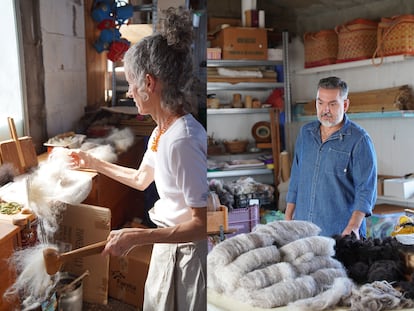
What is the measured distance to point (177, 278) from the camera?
0.82 meters

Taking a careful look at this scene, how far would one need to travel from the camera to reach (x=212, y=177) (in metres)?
0.76

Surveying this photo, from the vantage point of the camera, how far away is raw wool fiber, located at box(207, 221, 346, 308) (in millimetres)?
713

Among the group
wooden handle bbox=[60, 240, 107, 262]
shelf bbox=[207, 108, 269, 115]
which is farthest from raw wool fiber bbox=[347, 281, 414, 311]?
wooden handle bbox=[60, 240, 107, 262]

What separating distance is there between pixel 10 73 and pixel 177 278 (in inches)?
22.0

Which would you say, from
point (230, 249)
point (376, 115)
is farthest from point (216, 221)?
point (376, 115)

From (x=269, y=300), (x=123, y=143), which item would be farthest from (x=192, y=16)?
(x=269, y=300)

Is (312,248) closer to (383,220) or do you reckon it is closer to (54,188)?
(383,220)

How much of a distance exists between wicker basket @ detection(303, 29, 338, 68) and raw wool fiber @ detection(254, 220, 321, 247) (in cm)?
31

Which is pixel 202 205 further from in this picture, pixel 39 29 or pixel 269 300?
pixel 39 29

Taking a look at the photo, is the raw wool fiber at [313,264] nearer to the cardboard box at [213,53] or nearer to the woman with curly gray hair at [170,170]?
the woman with curly gray hair at [170,170]

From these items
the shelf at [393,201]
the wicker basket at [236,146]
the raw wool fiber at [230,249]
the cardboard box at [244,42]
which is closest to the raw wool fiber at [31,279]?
the raw wool fiber at [230,249]

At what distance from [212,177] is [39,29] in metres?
0.49

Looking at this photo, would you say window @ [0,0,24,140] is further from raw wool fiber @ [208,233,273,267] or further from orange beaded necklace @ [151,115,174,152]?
raw wool fiber @ [208,233,273,267]

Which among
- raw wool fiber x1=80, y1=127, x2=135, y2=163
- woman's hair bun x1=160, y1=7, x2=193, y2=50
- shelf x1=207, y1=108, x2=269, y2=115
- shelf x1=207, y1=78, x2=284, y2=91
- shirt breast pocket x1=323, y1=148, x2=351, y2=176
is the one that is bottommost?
shirt breast pocket x1=323, y1=148, x2=351, y2=176
